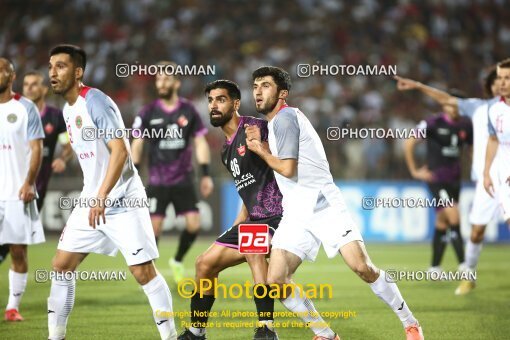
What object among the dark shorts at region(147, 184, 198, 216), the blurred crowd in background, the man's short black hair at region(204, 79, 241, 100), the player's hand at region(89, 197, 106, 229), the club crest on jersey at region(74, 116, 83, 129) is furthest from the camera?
the blurred crowd in background

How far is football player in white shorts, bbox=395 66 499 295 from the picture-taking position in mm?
9844

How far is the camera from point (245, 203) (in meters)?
6.84

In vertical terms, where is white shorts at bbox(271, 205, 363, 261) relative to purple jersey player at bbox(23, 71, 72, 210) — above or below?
below

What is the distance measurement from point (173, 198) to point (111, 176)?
→ 15.3ft

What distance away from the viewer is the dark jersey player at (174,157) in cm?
1066

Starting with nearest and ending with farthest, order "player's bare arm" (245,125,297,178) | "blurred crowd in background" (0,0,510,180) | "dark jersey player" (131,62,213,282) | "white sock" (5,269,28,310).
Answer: "player's bare arm" (245,125,297,178)
"white sock" (5,269,28,310)
"dark jersey player" (131,62,213,282)
"blurred crowd in background" (0,0,510,180)

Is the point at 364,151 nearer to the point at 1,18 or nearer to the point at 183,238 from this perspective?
the point at 183,238

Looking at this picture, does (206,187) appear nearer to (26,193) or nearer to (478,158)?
(26,193)

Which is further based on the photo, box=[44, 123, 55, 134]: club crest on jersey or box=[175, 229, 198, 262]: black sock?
box=[175, 229, 198, 262]: black sock

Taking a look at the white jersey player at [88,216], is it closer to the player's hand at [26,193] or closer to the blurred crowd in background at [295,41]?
the player's hand at [26,193]

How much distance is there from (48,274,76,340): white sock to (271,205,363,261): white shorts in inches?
65.3

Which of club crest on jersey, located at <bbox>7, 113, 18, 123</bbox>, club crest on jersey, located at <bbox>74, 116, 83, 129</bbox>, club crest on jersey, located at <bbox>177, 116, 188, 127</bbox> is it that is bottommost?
club crest on jersey, located at <bbox>74, 116, 83, 129</bbox>

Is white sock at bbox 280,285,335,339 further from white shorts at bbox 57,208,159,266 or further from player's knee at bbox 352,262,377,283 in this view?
white shorts at bbox 57,208,159,266

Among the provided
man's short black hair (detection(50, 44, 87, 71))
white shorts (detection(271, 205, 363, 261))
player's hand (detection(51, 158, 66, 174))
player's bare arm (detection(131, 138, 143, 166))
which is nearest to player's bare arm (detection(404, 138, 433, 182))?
player's bare arm (detection(131, 138, 143, 166))
